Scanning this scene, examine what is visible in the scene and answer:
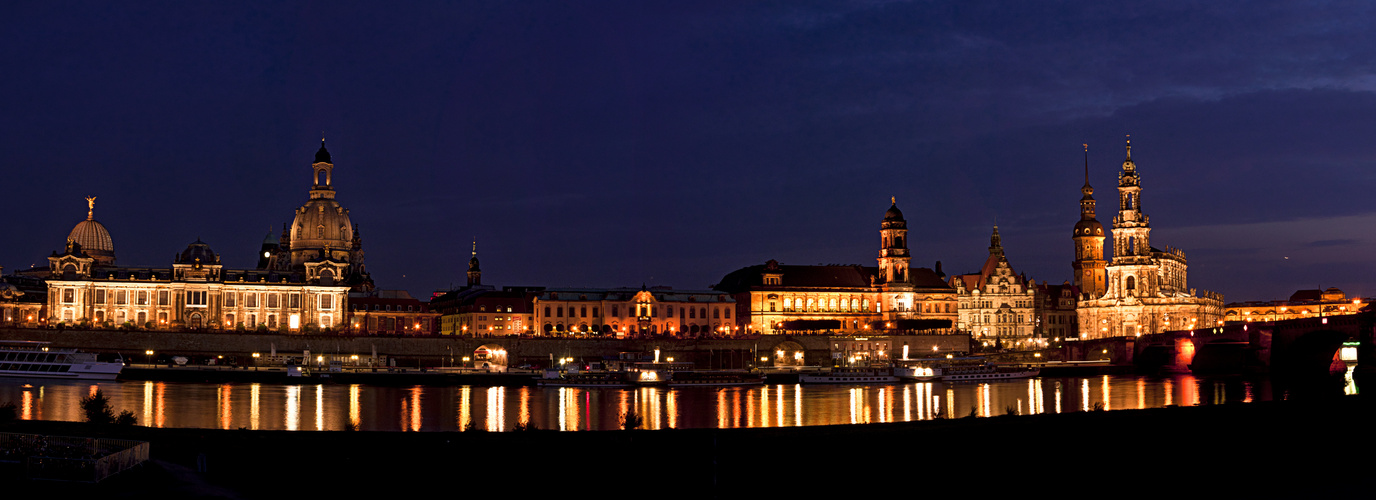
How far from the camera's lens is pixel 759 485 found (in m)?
33.4

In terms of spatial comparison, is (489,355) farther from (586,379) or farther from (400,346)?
(586,379)

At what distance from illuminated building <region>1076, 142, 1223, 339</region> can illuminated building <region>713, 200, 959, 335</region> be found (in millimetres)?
19238

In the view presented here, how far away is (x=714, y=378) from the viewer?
102 m

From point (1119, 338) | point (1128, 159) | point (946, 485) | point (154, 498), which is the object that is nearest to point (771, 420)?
point (946, 485)

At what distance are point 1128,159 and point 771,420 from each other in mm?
112076

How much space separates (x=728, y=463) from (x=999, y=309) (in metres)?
135

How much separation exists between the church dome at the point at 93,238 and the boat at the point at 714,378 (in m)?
89.4

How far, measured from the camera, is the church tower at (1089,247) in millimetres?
179012

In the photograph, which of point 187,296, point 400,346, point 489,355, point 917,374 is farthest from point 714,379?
point 187,296

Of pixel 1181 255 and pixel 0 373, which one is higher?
pixel 1181 255

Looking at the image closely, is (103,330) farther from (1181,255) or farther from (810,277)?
(1181,255)

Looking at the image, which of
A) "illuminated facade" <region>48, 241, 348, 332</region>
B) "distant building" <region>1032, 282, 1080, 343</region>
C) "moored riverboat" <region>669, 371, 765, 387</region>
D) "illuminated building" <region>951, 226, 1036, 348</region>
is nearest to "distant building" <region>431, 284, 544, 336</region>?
"illuminated facade" <region>48, 241, 348, 332</region>

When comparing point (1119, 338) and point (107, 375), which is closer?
point (107, 375)

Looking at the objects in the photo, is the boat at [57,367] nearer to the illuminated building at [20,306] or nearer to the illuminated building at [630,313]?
the illuminated building at [20,306]
